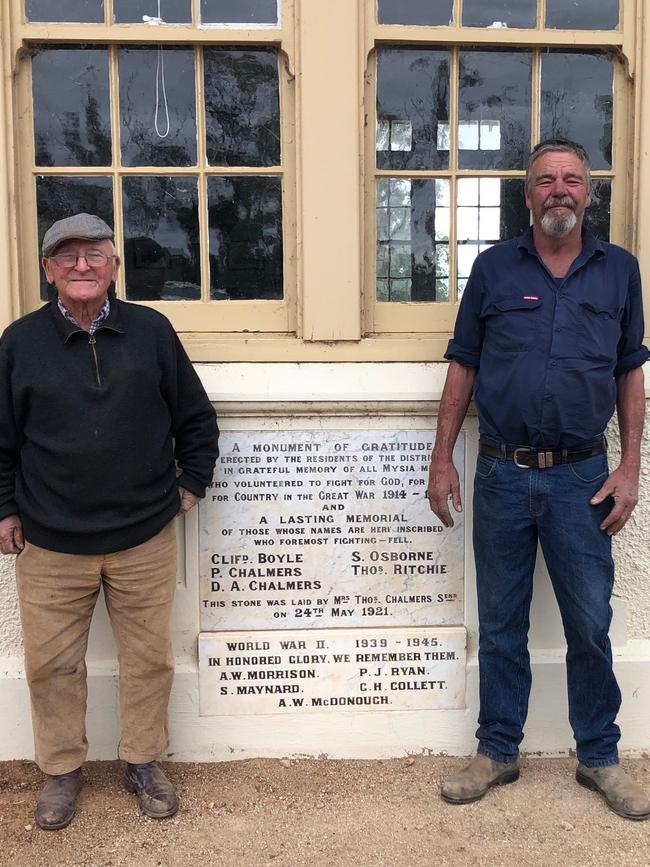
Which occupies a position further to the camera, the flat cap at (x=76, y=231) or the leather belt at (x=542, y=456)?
the leather belt at (x=542, y=456)

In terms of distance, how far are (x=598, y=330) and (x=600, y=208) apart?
80 centimetres

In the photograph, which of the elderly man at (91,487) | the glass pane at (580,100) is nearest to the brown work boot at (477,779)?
the elderly man at (91,487)

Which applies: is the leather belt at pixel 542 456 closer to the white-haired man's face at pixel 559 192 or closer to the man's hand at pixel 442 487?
the man's hand at pixel 442 487

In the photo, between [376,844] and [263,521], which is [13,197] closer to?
[263,521]

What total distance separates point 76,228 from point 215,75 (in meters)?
0.98

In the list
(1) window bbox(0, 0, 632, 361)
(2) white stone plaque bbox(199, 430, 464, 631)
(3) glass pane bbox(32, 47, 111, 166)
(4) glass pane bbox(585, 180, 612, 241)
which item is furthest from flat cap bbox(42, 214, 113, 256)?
(4) glass pane bbox(585, 180, 612, 241)

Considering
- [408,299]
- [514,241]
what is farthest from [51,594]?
[514,241]

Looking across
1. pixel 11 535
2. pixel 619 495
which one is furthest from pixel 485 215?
pixel 11 535

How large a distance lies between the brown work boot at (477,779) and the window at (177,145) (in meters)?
1.81

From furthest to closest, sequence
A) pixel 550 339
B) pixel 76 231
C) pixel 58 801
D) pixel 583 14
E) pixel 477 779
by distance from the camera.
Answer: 1. pixel 583 14
2. pixel 477 779
3. pixel 58 801
4. pixel 550 339
5. pixel 76 231

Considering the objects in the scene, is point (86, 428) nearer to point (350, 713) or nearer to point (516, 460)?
point (516, 460)

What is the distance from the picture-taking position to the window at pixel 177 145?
310 cm

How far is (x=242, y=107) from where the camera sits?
319cm

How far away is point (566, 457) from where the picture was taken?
2793 mm
